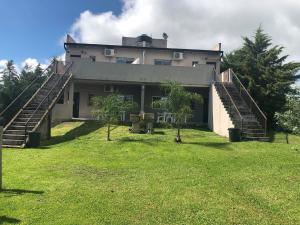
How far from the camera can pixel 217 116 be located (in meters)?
22.1

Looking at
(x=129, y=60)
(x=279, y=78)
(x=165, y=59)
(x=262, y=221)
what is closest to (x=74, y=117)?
(x=129, y=60)

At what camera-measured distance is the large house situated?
61.6 ft

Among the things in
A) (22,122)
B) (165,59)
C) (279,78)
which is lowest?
(22,122)

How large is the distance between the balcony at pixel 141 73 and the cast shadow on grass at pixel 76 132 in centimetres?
340

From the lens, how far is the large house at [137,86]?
18.8 metres

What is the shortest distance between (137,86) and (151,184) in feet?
61.5

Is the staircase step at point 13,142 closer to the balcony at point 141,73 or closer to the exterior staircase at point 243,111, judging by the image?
the balcony at point 141,73

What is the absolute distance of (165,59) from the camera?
100 feet

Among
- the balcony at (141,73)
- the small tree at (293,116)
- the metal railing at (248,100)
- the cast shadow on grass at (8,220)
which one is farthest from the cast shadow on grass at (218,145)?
the cast shadow on grass at (8,220)

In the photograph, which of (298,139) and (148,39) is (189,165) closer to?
(298,139)

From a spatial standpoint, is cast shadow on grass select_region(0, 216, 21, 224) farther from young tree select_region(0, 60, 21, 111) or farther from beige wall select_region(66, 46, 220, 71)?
young tree select_region(0, 60, 21, 111)

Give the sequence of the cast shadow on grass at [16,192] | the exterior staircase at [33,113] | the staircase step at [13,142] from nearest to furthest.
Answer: the cast shadow on grass at [16,192] → the staircase step at [13,142] → the exterior staircase at [33,113]

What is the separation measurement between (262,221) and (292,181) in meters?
3.31

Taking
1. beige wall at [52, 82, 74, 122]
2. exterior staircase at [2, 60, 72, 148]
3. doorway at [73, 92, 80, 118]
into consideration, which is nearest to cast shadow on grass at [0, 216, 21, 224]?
exterior staircase at [2, 60, 72, 148]
